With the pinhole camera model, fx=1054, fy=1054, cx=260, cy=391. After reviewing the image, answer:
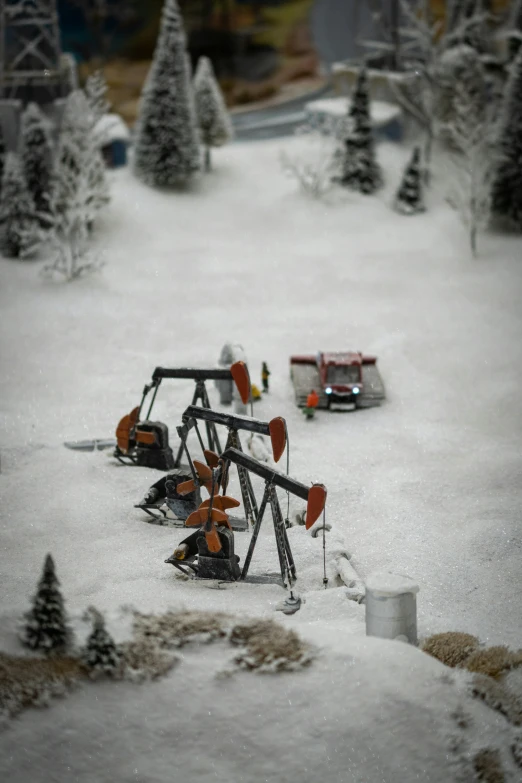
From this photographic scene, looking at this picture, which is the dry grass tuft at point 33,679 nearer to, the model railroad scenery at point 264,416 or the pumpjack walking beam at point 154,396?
the model railroad scenery at point 264,416

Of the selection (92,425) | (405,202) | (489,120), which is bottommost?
(92,425)

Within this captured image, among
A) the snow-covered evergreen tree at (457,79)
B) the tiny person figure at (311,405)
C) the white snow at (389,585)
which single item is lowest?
the tiny person figure at (311,405)

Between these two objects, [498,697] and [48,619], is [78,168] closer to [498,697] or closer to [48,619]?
[48,619]

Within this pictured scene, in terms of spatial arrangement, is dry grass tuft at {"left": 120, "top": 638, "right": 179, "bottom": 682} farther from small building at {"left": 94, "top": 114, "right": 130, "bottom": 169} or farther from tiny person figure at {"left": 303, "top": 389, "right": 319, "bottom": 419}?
small building at {"left": 94, "top": 114, "right": 130, "bottom": 169}

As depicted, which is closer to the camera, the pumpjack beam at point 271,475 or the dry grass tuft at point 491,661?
the dry grass tuft at point 491,661

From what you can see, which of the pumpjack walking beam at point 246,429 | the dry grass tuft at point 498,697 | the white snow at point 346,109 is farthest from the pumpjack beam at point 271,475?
the white snow at point 346,109

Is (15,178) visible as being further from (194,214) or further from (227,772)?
(227,772)

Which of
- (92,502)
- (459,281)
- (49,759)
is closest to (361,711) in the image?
(49,759)
